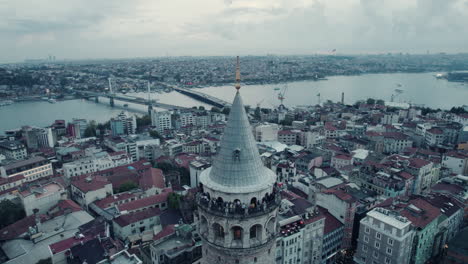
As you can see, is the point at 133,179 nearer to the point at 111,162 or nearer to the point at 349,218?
the point at 111,162

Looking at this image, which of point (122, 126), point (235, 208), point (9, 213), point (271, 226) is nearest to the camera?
point (235, 208)

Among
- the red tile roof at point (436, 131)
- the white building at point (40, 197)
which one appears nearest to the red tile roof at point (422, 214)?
the red tile roof at point (436, 131)

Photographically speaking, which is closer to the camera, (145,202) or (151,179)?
(145,202)

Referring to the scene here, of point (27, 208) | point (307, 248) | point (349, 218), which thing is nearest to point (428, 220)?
point (349, 218)

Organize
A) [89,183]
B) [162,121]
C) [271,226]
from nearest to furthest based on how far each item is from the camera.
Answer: [271,226] → [89,183] → [162,121]

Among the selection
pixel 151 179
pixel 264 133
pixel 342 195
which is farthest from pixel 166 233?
pixel 264 133

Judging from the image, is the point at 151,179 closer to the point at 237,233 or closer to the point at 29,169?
the point at 29,169

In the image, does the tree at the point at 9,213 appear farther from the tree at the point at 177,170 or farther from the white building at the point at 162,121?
the white building at the point at 162,121
